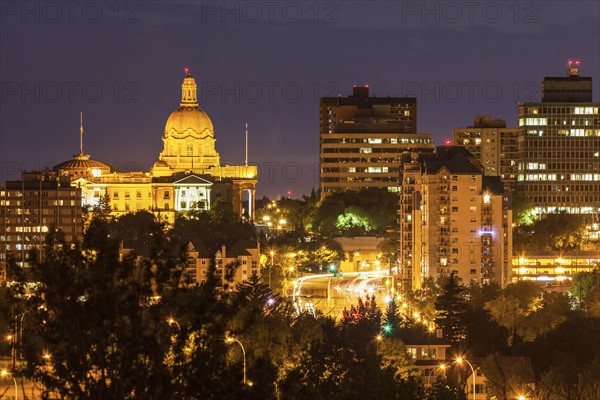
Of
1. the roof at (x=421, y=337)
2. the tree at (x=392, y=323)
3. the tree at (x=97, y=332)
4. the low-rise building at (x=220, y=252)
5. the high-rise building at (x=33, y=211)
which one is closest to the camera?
the tree at (x=97, y=332)

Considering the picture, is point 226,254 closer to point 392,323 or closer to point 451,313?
point 451,313

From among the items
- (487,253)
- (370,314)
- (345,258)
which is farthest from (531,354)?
(345,258)

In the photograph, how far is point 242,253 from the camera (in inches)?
6245

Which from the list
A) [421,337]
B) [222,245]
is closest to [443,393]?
[421,337]

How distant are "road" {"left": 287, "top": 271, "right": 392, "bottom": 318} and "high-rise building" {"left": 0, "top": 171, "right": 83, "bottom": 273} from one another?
29.8 metres

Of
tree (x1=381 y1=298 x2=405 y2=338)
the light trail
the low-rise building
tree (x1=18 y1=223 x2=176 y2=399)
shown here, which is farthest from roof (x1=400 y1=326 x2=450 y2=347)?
tree (x1=18 y1=223 x2=176 y2=399)

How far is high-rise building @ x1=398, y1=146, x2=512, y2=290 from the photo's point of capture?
156m

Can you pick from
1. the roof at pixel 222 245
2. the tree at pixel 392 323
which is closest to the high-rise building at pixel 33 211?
the roof at pixel 222 245

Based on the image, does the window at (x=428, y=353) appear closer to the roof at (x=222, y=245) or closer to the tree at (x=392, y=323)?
the tree at (x=392, y=323)

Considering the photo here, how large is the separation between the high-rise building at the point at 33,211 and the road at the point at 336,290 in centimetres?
2985

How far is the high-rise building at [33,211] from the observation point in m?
186

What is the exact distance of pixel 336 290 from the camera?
154625 millimetres

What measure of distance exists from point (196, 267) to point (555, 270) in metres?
38.1

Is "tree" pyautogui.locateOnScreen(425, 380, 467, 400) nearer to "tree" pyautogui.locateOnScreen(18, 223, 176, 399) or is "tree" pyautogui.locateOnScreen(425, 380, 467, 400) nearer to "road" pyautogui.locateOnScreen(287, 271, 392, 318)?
"tree" pyautogui.locateOnScreen(18, 223, 176, 399)
